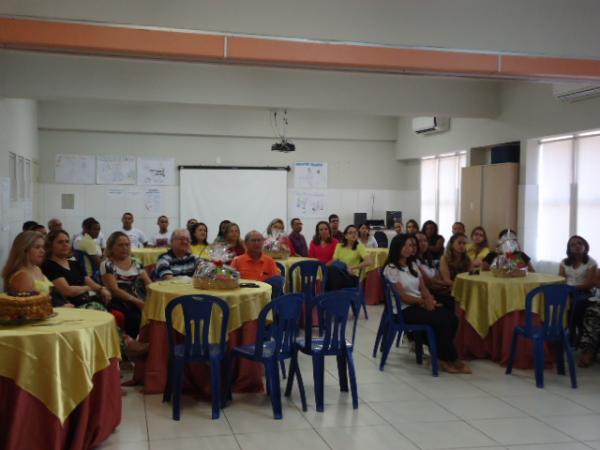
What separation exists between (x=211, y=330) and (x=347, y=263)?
350 cm

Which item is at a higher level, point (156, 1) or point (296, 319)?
point (156, 1)

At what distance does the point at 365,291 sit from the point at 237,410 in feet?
15.3

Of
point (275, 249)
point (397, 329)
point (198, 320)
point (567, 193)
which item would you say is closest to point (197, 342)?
point (198, 320)

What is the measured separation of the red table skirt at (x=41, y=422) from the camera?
3.29 meters

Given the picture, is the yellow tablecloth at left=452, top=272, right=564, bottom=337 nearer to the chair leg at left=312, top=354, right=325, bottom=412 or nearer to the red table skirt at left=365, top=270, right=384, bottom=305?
the chair leg at left=312, top=354, right=325, bottom=412

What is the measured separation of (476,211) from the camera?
388 inches

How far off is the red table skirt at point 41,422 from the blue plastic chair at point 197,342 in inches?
26.9

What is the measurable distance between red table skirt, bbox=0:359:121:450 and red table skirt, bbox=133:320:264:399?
1.05m

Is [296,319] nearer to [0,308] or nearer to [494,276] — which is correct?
[0,308]

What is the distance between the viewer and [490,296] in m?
5.70

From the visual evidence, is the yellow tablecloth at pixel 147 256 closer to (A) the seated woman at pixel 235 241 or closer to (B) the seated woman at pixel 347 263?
(A) the seated woman at pixel 235 241

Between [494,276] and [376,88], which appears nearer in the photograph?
[494,276]

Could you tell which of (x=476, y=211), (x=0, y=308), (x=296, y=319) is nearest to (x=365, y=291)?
(x=476, y=211)

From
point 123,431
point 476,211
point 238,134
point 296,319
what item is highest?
point 238,134
